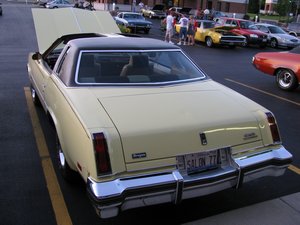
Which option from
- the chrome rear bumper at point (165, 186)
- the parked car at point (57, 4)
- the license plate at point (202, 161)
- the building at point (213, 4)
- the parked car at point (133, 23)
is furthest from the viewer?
the building at point (213, 4)

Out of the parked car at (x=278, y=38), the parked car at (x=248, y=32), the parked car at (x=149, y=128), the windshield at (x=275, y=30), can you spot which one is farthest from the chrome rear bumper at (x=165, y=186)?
the windshield at (x=275, y=30)

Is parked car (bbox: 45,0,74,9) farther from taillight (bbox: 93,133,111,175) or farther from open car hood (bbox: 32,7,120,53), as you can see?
taillight (bbox: 93,133,111,175)

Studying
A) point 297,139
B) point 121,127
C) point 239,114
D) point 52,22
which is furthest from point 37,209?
point 52,22

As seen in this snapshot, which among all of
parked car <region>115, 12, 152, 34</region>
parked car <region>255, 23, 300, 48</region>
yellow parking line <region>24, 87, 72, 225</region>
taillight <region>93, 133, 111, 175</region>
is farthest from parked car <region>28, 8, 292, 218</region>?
parked car <region>115, 12, 152, 34</region>

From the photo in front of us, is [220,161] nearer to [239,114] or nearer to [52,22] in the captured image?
[239,114]

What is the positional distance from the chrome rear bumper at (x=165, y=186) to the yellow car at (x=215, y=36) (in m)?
18.0

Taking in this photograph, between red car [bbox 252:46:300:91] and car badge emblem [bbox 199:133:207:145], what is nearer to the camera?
car badge emblem [bbox 199:133:207:145]

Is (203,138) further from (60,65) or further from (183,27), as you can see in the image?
(183,27)

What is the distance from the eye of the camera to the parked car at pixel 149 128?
3033mm

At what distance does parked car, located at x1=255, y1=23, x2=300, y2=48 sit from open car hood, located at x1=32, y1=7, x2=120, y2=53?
17.1 meters

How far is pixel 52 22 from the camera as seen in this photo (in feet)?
24.0

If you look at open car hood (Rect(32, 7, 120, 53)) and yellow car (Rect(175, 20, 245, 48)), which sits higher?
open car hood (Rect(32, 7, 120, 53))

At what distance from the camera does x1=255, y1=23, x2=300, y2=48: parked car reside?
894 inches

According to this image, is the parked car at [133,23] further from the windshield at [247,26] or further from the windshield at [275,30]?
the windshield at [275,30]
